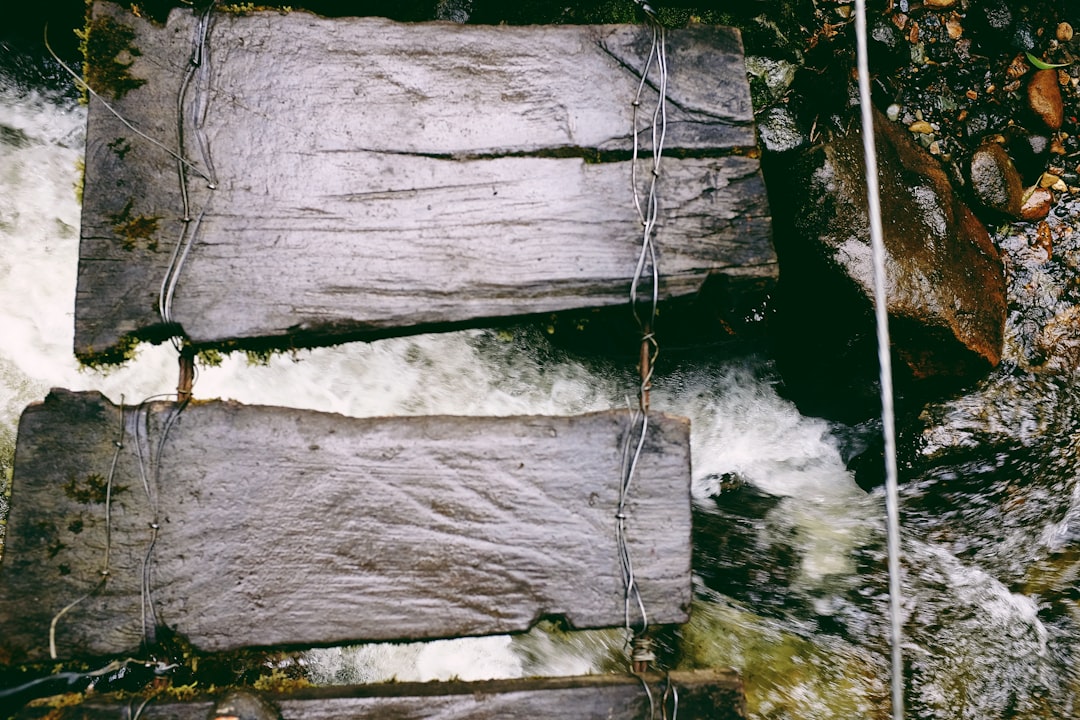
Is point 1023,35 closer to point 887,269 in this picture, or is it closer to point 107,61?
point 887,269

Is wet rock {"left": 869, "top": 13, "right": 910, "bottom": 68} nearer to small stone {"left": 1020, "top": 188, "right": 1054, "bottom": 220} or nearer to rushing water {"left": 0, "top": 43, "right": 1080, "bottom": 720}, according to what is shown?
small stone {"left": 1020, "top": 188, "right": 1054, "bottom": 220}

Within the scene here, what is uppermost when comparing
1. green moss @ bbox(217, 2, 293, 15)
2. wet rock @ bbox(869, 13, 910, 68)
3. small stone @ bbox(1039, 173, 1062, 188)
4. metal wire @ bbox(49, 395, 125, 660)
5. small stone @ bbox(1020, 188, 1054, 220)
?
wet rock @ bbox(869, 13, 910, 68)

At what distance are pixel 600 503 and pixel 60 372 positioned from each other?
2.72 metres

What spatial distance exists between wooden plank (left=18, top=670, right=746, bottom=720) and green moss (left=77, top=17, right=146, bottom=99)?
1930 mm

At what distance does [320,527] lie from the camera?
2.00 m

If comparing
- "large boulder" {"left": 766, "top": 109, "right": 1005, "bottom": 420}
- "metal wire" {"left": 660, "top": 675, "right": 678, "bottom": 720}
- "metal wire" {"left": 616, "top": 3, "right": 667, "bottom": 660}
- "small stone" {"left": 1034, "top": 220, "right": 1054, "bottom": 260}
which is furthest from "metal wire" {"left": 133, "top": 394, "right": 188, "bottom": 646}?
"small stone" {"left": 1034, "top": 220, "right": 1054, "bottom": 260}

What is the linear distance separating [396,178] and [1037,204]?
3.14m

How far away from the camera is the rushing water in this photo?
110 inches

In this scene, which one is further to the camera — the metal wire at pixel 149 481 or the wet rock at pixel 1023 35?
the wet rock at pixel 1023 35

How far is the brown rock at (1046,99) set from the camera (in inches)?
127

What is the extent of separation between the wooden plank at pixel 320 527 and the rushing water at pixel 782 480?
106cm

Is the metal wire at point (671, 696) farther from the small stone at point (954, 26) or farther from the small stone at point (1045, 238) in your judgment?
the small stone at point (954, 26)

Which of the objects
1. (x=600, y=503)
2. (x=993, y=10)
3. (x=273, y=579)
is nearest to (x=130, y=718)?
(x=273, y=579)

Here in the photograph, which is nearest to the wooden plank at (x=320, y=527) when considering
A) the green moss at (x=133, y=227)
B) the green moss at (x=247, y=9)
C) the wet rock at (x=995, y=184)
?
the green moss at (x=133, y=227)
